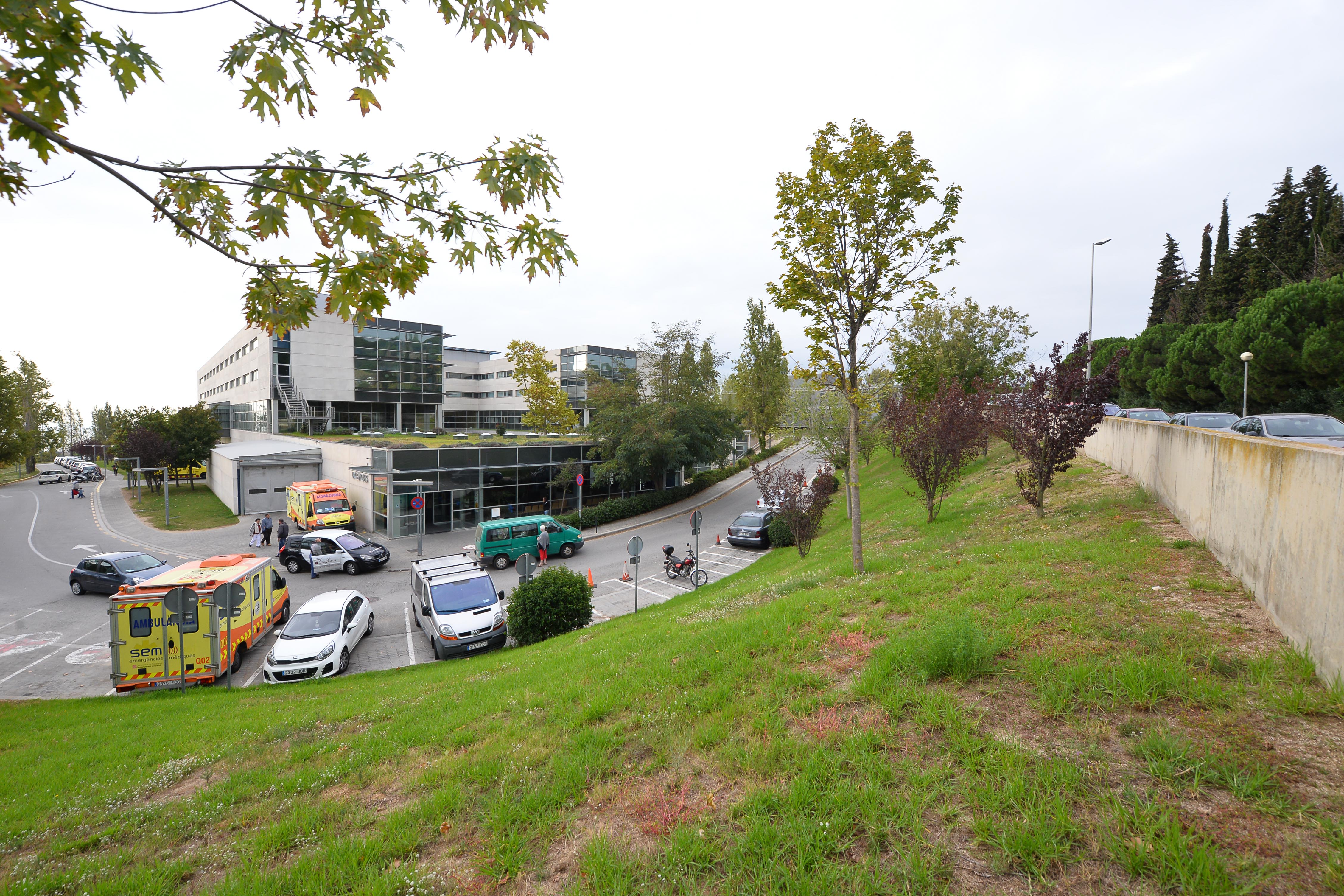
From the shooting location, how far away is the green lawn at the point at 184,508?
30.5 metres

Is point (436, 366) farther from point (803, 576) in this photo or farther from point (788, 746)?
point (788, 746)

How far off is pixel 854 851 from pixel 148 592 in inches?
516

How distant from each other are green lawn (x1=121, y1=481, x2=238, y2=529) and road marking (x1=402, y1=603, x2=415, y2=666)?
2153 cm

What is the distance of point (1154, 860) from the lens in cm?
256

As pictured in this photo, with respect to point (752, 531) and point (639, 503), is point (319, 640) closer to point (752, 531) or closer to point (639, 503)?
point (752, 531)

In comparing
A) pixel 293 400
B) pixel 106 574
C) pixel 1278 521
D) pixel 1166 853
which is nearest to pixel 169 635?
pixel 106 574

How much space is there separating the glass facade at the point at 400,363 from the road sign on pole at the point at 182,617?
35.9m

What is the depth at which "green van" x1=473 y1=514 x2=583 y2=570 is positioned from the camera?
20.5 metres

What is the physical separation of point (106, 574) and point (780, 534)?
2175 centimetres

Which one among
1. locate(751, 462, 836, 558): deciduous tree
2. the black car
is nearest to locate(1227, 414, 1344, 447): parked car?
locate(751, 462, 836, 558): deciduous tree

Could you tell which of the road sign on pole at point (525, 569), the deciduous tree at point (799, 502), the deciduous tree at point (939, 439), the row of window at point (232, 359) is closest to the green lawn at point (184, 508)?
the row of window at point (232, 359)

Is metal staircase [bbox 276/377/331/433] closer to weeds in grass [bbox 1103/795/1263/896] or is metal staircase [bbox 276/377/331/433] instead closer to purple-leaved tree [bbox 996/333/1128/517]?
purple-leaved tree [bbox 996/333/1128/517]

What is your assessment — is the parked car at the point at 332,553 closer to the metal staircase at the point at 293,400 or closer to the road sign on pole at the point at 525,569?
the road sign on pole at the point at 525,569

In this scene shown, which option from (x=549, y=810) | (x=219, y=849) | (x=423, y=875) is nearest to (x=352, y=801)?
(x=219, y=849)
